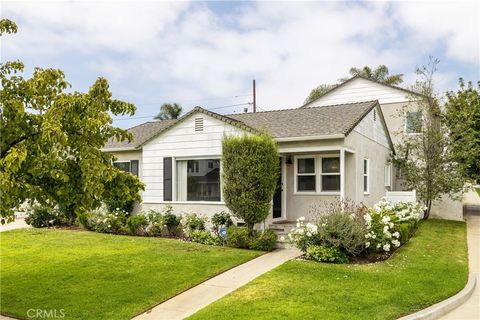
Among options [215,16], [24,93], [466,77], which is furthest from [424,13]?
[466,77]

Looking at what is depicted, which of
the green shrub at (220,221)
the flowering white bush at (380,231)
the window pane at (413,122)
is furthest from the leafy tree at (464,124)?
the green shrub at (220,221)

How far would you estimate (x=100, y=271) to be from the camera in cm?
888

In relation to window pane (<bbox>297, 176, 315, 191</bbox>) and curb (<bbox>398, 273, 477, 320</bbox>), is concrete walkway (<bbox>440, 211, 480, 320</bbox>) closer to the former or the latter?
curb (<bbox>398, 273, 477, 320</bbox>)

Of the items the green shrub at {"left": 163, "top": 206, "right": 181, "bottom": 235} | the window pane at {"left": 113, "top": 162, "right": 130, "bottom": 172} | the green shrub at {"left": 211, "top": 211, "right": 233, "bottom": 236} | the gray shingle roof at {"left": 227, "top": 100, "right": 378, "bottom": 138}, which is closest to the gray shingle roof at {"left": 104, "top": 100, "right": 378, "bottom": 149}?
the gray shingle roof at {"left": 227, "top": 100, "right": 378, "bottom": 138}

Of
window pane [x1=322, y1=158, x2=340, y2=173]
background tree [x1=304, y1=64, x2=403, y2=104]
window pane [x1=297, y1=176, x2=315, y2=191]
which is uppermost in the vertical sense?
background tree [x1=304, y1=64, x2=403, y2=104]

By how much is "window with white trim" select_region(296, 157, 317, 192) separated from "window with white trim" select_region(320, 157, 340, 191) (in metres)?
0.32

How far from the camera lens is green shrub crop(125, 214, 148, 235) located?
13734mm

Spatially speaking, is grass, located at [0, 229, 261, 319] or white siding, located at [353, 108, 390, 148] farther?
white siding, located at [353, 108, 390, 148]

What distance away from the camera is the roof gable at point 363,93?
21484 millimetres

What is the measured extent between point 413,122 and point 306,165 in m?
7.83

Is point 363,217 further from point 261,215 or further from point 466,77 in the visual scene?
point 466,77

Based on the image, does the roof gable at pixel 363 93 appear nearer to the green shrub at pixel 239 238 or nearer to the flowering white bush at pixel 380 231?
the flowering white bush at pixel 380 231

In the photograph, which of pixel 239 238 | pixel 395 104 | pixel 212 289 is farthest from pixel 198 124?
pixel 395 104

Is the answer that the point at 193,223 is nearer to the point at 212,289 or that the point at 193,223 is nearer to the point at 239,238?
the point at 239,238
